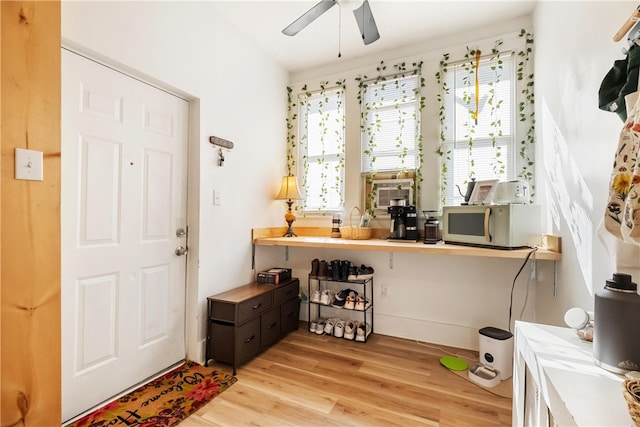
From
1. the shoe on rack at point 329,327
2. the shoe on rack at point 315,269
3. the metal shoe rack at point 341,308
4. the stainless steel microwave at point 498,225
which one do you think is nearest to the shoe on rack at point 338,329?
the shoe on rack at point 329,327

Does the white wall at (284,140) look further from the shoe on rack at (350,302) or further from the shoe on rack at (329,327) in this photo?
the shoe on rack at (329,327)

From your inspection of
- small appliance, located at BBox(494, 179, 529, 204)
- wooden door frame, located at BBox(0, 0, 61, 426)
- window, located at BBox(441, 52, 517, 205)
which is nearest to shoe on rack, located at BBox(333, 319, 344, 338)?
window, located at BBox(441, 52, 517, 205)

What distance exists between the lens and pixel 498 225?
1.91 m

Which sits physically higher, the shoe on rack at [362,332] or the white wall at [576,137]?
the white wall at [576,137]

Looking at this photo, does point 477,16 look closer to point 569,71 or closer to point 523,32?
point 523,32

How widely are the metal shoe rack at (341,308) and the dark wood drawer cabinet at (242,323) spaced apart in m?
0.47

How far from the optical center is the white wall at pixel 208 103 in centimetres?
169

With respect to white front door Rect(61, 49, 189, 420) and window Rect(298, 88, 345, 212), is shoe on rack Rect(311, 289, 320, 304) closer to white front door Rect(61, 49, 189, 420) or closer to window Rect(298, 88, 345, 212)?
window Rect(298, 88, 345, 212)

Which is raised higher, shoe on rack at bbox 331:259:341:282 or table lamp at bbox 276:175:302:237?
table lamp at bbox 276:175:302:237

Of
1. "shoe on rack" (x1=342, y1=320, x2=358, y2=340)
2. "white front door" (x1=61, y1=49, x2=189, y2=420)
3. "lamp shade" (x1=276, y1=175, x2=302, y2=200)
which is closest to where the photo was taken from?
"white front door" (x1=61, y1=49, x2=189, y2=420)

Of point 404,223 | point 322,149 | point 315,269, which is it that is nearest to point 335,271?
point 315,269

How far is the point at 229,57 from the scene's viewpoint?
250 cm

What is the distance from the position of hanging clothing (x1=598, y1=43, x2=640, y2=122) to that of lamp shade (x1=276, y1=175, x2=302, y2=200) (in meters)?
2.35

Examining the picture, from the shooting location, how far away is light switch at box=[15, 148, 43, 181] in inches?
42.4
